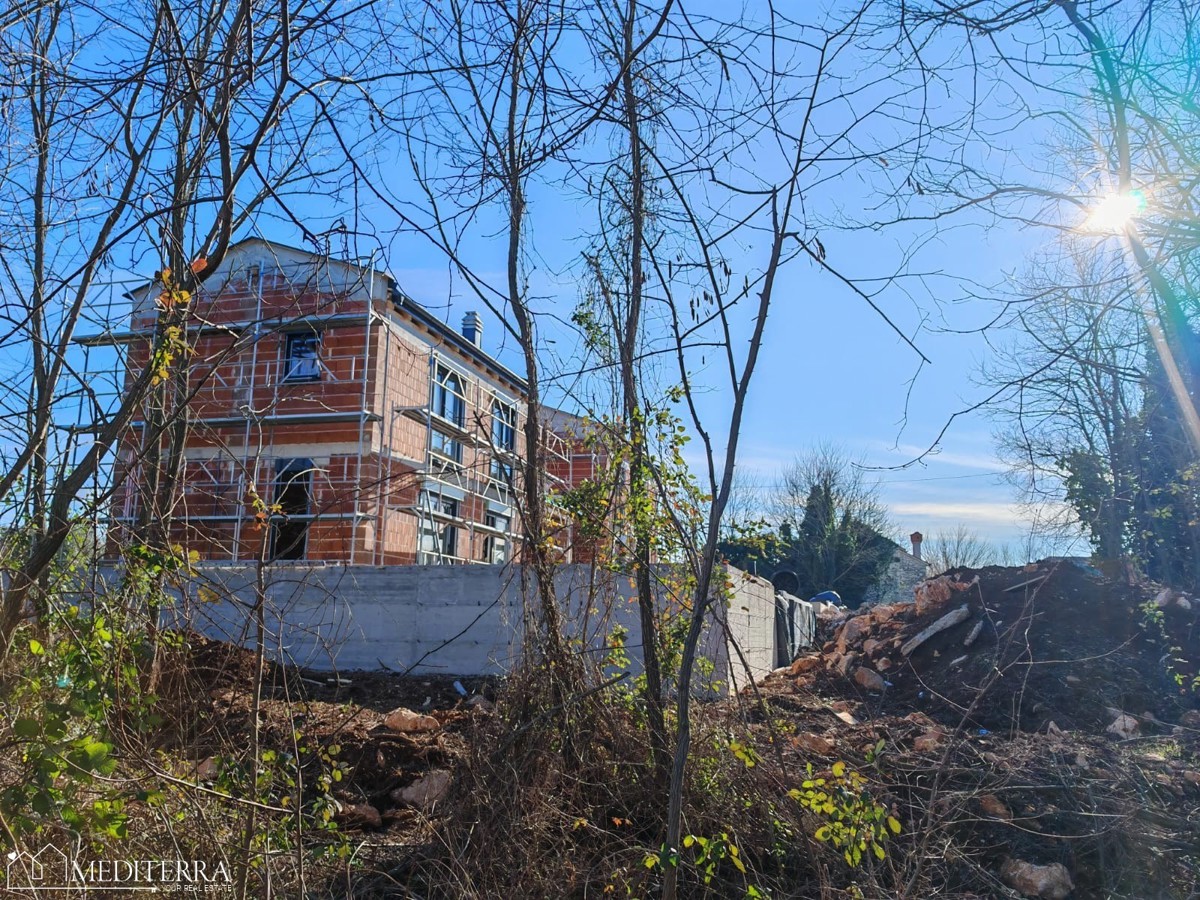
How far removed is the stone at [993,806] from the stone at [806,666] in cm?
670

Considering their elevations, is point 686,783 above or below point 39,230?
below

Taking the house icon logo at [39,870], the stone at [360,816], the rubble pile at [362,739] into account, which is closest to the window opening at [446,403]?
the rubble pile at [362,739]

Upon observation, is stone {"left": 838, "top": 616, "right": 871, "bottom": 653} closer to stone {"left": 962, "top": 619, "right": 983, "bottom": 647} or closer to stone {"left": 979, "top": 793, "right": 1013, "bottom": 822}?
stone {"left": 962, "top": 619, "right": 983, "bottom": 647}

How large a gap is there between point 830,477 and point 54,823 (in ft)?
106

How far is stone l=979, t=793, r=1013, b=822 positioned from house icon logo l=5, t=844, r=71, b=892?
14.8ft

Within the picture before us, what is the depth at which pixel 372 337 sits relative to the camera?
16.9 metres

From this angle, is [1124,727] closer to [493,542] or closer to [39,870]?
[39,870]

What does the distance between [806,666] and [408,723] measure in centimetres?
673

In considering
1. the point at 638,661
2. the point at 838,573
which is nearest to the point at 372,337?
the point at 638,661

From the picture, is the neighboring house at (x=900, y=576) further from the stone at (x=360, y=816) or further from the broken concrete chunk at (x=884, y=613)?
the stone at (x=360, y=816)

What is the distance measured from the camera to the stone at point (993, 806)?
16.2 feet

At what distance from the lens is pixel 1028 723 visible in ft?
28.1

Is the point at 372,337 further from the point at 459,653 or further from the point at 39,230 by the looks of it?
the point at 39,230

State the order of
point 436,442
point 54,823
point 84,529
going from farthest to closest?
point 436,442 → point 84,529 → point 54,823
